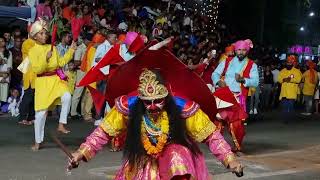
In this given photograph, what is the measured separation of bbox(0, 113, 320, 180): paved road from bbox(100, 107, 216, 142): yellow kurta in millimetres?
2653

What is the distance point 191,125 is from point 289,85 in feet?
37.6

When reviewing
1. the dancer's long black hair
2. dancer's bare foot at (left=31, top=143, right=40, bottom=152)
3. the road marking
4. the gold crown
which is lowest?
the road marking

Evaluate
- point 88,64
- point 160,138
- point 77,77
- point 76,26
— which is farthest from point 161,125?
point 76,26

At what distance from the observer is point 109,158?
29.0 feet

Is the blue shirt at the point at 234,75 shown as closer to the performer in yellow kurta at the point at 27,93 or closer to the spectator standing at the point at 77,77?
the performer in yellow kurta at the point at 27,93

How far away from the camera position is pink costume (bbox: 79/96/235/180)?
4.50m

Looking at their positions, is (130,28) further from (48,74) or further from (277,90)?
(48,74)

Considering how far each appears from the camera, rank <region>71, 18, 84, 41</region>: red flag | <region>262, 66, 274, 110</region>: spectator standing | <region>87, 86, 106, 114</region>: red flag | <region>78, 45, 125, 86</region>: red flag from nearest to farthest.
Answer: <region>78, 45, 125, 86</region>: red flag < <region>87, 86, 106, 114</region>: red flag < <region>71, 18, 84, 41</region>: red flag < <region>262, 66, 274, 110</region>: spectator standing

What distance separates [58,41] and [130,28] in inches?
166

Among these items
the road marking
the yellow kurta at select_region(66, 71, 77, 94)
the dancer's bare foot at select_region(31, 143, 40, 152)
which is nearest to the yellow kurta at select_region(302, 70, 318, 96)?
the yellow kurta at select_region(66, 71, 77, 94)

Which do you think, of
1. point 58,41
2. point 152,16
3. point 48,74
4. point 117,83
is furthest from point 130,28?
point 117,83

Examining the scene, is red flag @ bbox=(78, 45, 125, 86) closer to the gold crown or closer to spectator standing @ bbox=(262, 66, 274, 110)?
the gold crown

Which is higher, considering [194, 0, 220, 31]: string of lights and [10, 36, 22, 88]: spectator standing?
[194, 0, 220, 31]: string of lights

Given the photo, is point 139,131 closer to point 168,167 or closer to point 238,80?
point 168,167
